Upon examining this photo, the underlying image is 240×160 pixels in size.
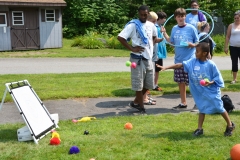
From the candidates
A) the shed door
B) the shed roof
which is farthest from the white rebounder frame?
the shed door

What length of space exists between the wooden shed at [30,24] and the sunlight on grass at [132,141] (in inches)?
574

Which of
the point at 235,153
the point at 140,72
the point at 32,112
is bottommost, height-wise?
the point at 235,153

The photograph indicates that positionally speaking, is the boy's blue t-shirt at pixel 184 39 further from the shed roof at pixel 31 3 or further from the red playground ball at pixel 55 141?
the shed roof at pixel 31 3

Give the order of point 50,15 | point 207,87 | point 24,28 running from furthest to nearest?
point 50,15, point 24,28, point 207,87

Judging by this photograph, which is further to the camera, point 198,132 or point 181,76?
point 181,76

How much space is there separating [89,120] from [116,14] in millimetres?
21554

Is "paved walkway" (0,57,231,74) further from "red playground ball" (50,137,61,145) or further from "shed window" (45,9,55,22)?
"red playground ball" (50,137,61,145)

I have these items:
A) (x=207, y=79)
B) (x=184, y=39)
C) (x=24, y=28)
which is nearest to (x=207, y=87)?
(x=207, y=79)

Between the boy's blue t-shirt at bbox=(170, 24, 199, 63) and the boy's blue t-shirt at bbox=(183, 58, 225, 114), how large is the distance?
1.73 meters

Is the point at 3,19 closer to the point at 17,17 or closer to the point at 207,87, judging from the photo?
the point at 17,17

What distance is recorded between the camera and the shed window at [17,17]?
19.6m

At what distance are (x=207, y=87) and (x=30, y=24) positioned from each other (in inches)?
660

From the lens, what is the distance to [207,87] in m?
5.08

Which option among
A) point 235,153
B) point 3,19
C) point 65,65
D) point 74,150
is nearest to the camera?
point 235,153
